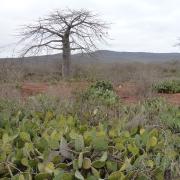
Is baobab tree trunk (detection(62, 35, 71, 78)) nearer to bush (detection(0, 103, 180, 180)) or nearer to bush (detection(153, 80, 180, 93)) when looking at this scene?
bush (detection(153, 80, 180, 93))

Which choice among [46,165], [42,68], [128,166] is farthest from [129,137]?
[42,68]

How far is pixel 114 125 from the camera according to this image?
4535 millimetres

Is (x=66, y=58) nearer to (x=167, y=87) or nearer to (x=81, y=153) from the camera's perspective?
(x=167, y=87)

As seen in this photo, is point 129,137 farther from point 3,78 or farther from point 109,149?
point 3,78

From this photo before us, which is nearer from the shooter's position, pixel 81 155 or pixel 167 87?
pixel 81 155

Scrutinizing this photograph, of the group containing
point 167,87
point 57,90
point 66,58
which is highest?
point 66,58

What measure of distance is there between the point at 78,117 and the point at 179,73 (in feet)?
90.0

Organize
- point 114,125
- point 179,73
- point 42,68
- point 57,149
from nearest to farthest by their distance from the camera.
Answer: point 57,149 → point 114,125 → point 42,68 → point 179,73

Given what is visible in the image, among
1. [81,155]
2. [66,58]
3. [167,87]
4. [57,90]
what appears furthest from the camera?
[66,58]

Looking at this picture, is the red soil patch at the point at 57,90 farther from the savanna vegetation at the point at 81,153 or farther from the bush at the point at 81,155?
the bush at the point at 81,155

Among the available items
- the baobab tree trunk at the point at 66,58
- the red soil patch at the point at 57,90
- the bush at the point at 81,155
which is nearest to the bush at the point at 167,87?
the red soil patch at the point at 57,90

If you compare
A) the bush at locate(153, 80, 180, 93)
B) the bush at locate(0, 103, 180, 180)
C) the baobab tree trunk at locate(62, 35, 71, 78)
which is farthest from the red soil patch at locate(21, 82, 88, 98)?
the baobab tree trunk at locate(62, 35, 71, 78)

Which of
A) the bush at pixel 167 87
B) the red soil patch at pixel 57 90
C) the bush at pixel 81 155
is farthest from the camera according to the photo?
the bush at pixel 167 87

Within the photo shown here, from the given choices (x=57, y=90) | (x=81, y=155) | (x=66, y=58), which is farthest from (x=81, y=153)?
(x=66, y=58)
